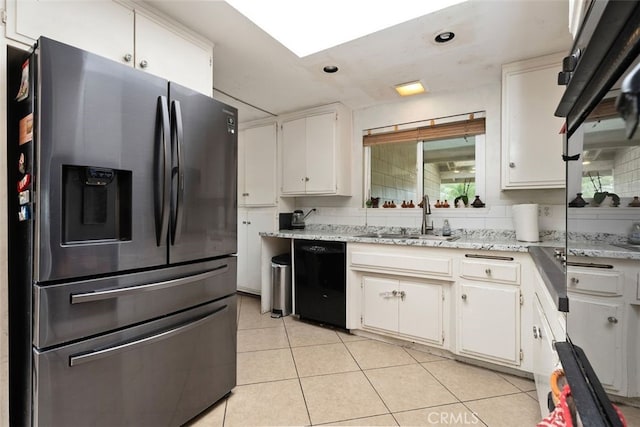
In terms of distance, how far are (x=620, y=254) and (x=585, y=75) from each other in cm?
34

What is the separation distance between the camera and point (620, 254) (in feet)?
1.65

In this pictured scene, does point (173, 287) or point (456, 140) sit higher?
point (456, 140)

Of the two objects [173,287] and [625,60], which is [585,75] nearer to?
[625,60]

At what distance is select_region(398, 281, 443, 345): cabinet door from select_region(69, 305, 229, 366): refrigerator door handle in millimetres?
1536

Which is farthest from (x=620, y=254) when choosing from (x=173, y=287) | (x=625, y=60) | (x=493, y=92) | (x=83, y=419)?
(x=493, y=92)

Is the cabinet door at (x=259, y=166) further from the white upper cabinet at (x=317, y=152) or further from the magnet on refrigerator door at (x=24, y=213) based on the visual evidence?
the magnet on refrigerator door at (x=24, y=213)

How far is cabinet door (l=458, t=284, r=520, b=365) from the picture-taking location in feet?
6.40

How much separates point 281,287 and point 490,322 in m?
1.91

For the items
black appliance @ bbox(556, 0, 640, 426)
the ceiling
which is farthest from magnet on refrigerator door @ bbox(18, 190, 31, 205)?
black appliance @ bbox(556, 0, 640, 426)

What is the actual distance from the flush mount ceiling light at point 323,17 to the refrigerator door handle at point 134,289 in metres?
1.49

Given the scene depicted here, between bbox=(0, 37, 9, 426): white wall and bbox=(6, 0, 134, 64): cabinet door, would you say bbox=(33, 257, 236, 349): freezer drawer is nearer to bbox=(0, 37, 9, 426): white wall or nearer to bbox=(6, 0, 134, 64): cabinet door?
bbox=(0, 37, 9, 426): white wall

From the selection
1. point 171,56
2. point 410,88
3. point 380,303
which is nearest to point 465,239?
point 380,303

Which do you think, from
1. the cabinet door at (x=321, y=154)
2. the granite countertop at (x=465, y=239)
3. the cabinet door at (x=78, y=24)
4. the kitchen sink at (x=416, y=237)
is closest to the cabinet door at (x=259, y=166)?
the cabinet door at (x=321, y=154)

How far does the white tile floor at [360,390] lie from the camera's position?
1583 mm
